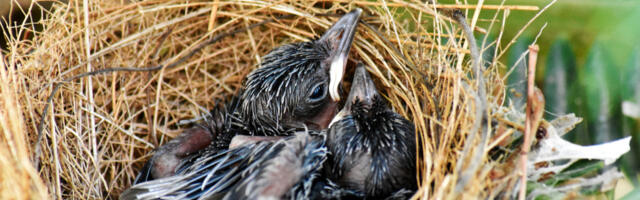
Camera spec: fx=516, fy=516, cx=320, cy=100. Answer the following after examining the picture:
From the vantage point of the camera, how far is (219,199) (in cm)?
144

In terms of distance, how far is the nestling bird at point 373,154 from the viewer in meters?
1.42

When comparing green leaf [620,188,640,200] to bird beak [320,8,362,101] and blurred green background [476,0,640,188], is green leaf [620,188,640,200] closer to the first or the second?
Result: blurred green background [476,0,640,188]

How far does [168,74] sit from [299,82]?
0.63m

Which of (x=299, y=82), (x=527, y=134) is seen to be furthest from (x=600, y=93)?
(x=299, y=82)

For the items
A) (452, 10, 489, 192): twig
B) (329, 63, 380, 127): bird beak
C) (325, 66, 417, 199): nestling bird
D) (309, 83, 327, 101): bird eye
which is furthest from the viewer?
(309, 83, 327, 101): bird eye

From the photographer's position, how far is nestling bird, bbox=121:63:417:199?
4.42ft

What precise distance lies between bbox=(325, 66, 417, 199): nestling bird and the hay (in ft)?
0.17

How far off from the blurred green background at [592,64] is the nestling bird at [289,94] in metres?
0.58

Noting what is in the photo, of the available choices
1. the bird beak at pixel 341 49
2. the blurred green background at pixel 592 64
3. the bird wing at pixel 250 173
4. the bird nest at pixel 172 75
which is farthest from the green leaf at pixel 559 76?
the bird wing at pixel 250 173

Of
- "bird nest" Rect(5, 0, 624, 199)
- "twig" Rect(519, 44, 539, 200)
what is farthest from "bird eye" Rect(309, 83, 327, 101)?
"twig" Rect(519, 44, 539, 200)

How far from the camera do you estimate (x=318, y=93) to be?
1741mm

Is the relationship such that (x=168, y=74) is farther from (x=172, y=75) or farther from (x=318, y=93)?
(x=318, y=93)

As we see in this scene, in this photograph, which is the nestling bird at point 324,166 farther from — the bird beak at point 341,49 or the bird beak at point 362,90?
the bird beak at point 341,49

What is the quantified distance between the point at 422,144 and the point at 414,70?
11.8 inches
